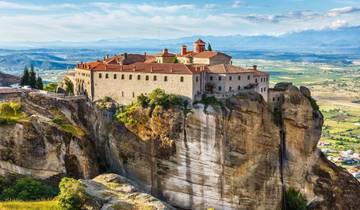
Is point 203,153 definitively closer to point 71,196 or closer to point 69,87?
point 69,87

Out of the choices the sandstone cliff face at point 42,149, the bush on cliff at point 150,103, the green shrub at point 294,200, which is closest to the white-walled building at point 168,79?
the bush on cliff at point 150,103

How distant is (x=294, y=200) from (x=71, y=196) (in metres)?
41.0

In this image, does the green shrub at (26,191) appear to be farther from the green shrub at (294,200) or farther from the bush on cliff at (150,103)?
the green shrub at (294,200)

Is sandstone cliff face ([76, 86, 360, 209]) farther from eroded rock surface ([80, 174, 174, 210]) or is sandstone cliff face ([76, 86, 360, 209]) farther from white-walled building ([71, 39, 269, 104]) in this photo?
eroded rock surface ([80, 174, 174, 210])

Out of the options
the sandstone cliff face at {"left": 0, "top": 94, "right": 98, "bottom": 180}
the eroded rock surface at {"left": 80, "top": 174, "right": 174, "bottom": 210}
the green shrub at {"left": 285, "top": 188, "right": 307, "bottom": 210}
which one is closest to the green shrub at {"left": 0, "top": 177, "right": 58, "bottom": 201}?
the sandstone cliff face at {"left": 0, "top": 94, "right": 98, "bottom": 180}

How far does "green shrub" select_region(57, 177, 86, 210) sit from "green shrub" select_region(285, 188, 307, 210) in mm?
37933

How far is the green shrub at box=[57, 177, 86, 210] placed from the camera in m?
40.7

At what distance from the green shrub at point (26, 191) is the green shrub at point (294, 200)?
35.3 metres

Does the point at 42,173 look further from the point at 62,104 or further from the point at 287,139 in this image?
the point at 287,139

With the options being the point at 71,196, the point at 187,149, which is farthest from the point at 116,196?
the point at 187,149

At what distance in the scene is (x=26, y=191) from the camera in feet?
167

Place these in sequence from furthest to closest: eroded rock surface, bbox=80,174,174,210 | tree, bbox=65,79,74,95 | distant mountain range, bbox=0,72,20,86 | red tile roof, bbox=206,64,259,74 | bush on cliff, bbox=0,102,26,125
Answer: distant mountain range, bbox=0,72,20,86 < tree, bbox=65,79,74,95 < red tile roof, bbox=206,64,259,74 < bush on cliff, bbox=0,102,26,125 < eroded rock surface, bbox=80,174,174,210

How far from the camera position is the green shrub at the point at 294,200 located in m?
71.9

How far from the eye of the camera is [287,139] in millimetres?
73688
